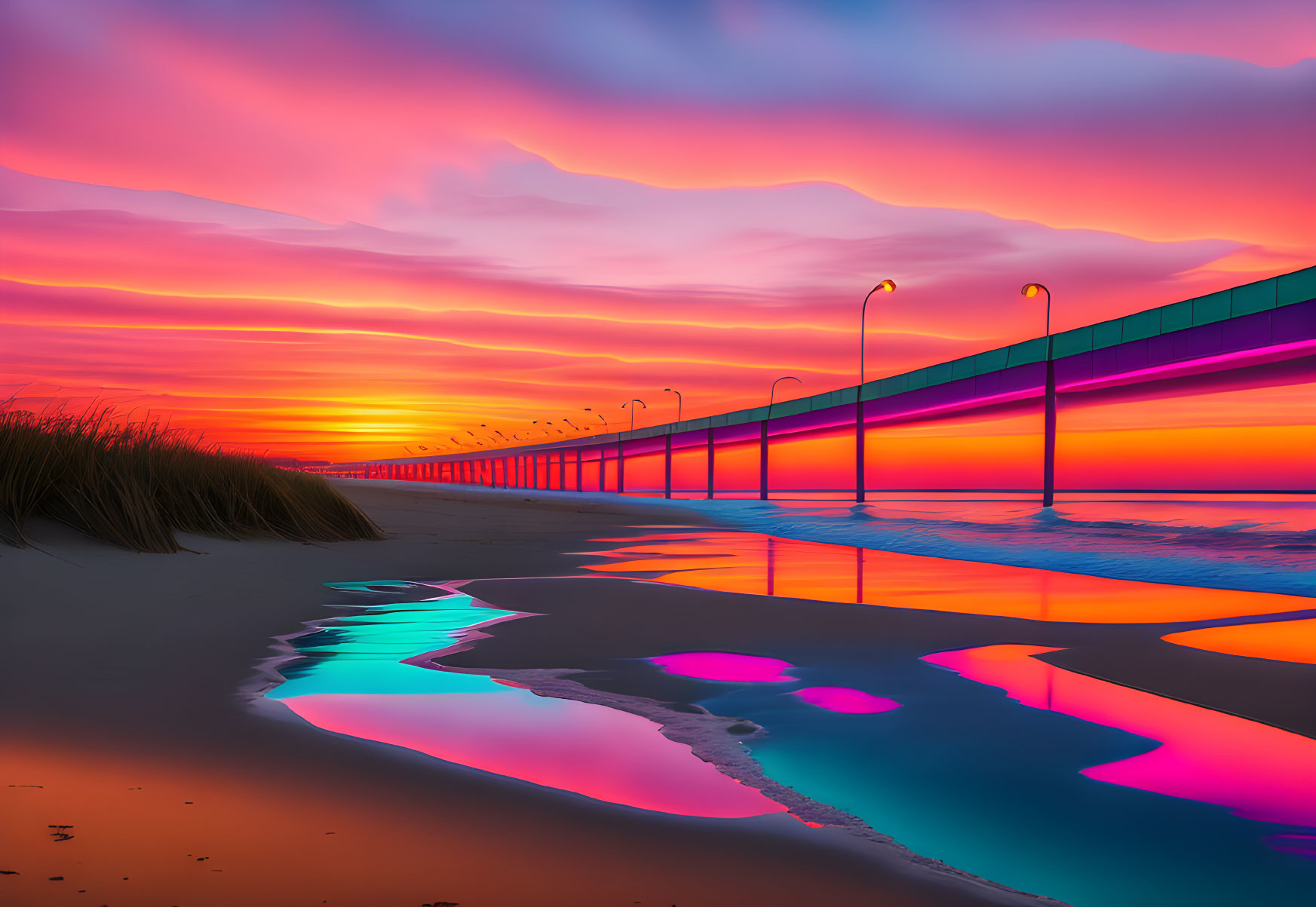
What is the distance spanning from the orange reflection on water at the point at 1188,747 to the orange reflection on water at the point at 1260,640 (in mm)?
1974

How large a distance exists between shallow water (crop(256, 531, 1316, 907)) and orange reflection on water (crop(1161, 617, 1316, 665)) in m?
0.14

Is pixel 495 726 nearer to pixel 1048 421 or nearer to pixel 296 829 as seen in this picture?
pixel 296 829

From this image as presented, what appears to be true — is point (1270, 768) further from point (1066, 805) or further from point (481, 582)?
point (481, 582)

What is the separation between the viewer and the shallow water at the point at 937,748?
3176 mm

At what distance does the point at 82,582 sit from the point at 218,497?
5659 mm

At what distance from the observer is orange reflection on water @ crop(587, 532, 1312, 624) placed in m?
9.86

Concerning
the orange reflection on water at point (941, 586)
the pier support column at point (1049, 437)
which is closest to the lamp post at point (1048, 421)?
the pier support column at point (1049, 437)

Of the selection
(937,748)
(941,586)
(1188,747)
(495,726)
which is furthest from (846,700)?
(941,586)

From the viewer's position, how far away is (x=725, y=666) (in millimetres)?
6438

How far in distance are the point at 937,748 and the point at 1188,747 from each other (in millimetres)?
1330

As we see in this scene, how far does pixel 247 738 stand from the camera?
434 centimetres

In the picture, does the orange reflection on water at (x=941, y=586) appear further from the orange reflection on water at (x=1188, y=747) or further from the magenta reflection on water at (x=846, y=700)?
the magenta reflection on water at (x=846, y=700)

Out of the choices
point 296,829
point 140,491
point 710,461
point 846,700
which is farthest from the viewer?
point 710,461

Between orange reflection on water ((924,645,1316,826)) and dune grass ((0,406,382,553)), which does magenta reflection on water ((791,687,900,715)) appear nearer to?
orange reflection on water ((924,645,1316,826))
